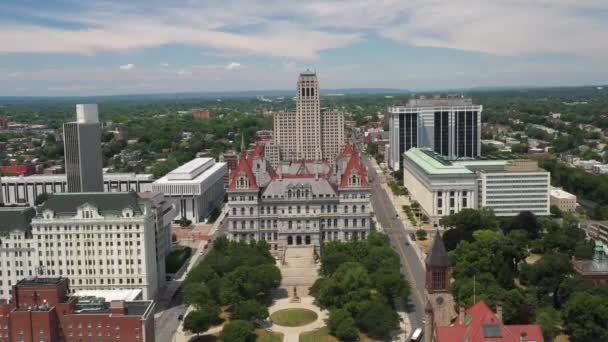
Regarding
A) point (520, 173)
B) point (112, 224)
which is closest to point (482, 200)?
point (520, 173)

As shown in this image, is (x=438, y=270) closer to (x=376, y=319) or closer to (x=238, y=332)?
(x=376, y=319)

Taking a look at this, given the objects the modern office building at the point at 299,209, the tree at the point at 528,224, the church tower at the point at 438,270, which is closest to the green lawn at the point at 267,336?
the church tower at the point at 438,270

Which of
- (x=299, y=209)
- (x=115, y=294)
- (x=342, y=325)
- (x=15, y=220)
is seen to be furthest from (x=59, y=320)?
(x=299, y=209)

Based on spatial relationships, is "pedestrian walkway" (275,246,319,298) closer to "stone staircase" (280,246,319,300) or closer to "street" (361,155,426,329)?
"stone staircase" (280,246,319,300)

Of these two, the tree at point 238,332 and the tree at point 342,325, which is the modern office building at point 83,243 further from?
the tree at point 342,325

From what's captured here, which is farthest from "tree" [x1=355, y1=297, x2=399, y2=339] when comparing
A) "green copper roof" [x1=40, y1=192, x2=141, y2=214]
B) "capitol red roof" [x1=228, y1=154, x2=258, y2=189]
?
"capitol red roof" [x1=228, y1=154, x2=258, y2=189]

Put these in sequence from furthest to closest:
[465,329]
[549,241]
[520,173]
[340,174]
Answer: [520,173]
[340,174]
[549,241]
[465,329]

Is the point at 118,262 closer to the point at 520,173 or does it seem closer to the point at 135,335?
the point at 135,335
